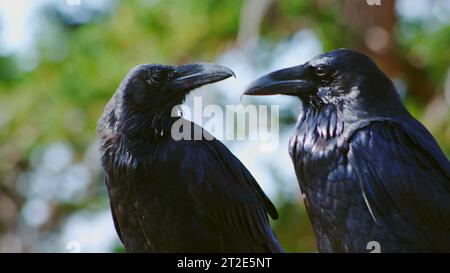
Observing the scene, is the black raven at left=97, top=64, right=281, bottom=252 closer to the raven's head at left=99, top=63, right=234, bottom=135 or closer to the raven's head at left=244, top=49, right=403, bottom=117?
the raven's head at left=99, top=63, right=234, bottom=135

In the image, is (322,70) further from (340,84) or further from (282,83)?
(282,83)

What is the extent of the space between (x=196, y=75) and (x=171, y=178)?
1.86 ft

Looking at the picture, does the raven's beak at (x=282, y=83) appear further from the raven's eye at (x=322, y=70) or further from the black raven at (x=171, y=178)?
the black raven at (x=171, y=178)

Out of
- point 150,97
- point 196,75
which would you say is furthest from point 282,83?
point 150,97

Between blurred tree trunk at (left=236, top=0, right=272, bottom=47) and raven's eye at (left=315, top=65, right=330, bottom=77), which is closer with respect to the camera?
raven's eye at (left=315, top=65, right=330, bottom=77)

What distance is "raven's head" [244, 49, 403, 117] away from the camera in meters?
5.41

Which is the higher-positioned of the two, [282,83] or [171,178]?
[282,83]

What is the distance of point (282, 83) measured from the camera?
5453 millimetres

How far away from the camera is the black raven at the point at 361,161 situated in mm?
5156

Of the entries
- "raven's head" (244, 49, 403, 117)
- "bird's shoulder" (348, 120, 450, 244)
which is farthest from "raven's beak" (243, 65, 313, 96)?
"bird's shoulder" (348, 120, 450, 244)

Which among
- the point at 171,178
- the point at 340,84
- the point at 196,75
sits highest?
the point at 196,75

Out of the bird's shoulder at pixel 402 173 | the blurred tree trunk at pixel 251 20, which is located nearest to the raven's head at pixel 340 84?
the bird's shoulder at pixel 402 173

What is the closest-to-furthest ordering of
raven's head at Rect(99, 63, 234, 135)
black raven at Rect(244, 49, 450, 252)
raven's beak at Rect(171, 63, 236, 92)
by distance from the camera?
black raven at Rect(244, 49, 450, 252), raven's beak at Rect(171, 63, 236, 92), raven's head at Rect(99, 63, 234, 135)

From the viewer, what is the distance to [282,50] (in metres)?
11.6
